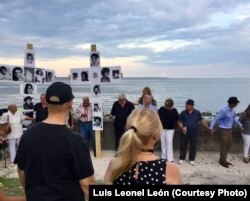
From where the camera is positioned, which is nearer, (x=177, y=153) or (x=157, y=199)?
(x=157, y=199)

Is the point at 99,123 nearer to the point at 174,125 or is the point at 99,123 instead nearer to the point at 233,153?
the point at 174,125

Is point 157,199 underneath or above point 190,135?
above

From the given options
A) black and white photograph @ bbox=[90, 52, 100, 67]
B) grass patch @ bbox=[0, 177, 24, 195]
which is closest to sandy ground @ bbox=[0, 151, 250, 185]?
grass patch @ bbox=[0, 177, 24, 195]

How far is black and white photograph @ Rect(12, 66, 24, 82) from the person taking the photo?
33.2ft

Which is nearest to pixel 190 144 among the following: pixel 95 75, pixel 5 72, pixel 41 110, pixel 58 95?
pixel 95 75

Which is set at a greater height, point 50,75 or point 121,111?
point 50,75

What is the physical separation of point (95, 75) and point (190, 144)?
Answer: 10.5ft

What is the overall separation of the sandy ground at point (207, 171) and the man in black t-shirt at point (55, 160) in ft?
18.1

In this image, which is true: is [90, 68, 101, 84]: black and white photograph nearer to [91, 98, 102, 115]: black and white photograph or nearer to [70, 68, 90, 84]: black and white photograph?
[70, 68, 90, 84]: black and white photograph

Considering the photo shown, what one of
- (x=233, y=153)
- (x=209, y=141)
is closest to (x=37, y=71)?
(x=209, y=141)

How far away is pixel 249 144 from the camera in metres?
9.97

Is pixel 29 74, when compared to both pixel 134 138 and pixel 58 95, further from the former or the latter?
pixel 134 138

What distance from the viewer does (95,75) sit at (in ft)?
34.4

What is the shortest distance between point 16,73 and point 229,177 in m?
6.09
